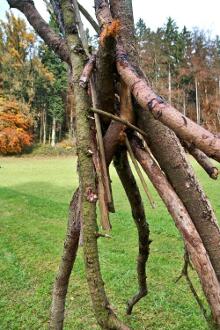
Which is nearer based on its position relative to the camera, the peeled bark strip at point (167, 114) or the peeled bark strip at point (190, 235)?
the peeled bark strip at point (167, 114)

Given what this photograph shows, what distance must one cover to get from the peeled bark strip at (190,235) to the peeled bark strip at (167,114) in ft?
0.92

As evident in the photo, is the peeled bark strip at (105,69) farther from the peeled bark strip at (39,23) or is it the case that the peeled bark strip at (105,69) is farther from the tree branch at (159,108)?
the peeled bark strip at (39,23)

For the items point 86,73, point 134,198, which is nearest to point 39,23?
point 86,73

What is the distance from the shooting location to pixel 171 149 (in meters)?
1.49

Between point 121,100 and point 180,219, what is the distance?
0.51m

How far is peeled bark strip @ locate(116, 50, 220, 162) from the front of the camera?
43.8 inches

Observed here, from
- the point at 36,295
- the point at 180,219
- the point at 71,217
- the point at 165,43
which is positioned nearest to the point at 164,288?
the point at 36,295

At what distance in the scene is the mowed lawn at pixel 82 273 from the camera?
3.86 m

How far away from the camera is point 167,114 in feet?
3.99

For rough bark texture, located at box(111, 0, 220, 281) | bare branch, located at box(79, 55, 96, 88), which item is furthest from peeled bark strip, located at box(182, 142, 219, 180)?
bare branch, located at box(79, 55, 96, 88)

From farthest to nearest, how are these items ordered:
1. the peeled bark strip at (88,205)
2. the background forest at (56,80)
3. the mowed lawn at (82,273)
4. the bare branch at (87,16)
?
the background forest at (56,80) < the mowed lawn at (82,273) < the bare branch at (87,16) < the peeled bark strip at (88,205)

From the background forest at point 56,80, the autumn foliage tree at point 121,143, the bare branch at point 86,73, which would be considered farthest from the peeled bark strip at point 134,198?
the background forest at point 56,80

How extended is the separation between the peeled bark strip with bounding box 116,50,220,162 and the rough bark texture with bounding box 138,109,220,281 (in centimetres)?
19

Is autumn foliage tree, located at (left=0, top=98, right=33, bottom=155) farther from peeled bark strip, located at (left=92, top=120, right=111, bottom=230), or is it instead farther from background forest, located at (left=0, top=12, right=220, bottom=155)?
peeled bark strip, located at (left=92, top=120, right=111, bottom=230)
